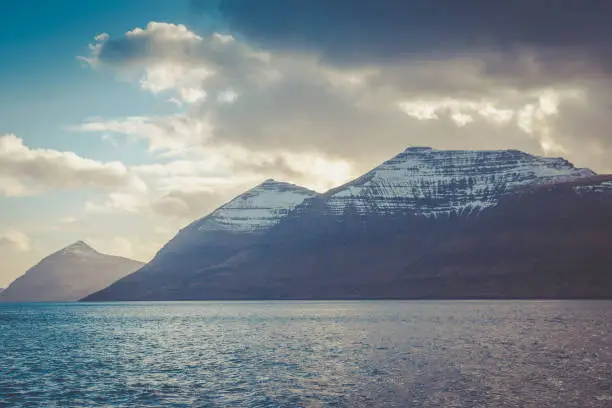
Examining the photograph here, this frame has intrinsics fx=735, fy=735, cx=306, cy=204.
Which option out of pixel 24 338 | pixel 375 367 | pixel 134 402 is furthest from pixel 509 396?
pixel 24 338

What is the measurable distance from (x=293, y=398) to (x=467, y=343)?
→ 5915 centimetres

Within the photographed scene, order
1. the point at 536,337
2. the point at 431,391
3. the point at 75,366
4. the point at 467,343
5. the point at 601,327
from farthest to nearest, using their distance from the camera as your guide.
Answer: the point at 601,327 < the point at 536,337 < the point at 467,343 < the point at 75,366 < the point at 431,391

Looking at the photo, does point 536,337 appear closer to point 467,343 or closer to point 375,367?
point 467,343

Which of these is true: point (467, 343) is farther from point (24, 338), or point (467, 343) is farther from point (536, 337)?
point (24, 338)

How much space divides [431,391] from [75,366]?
47.9m

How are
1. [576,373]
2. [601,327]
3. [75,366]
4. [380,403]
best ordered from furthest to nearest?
[601,327] → [75,366] → [576,373] → [380,403]

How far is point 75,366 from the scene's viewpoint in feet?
302

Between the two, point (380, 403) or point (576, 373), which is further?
point (576, 373)

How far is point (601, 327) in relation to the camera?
491 feet

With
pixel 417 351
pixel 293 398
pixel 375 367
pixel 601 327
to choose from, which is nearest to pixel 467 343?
pixel 417 351

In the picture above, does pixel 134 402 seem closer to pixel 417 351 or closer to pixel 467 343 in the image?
pixel 417 351

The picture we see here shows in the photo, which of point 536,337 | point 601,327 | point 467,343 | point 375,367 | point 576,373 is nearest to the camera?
point 576,373

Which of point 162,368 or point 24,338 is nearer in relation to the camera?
point 162,368

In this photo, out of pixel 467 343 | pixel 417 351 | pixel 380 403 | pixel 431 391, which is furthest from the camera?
pixel 467 343
